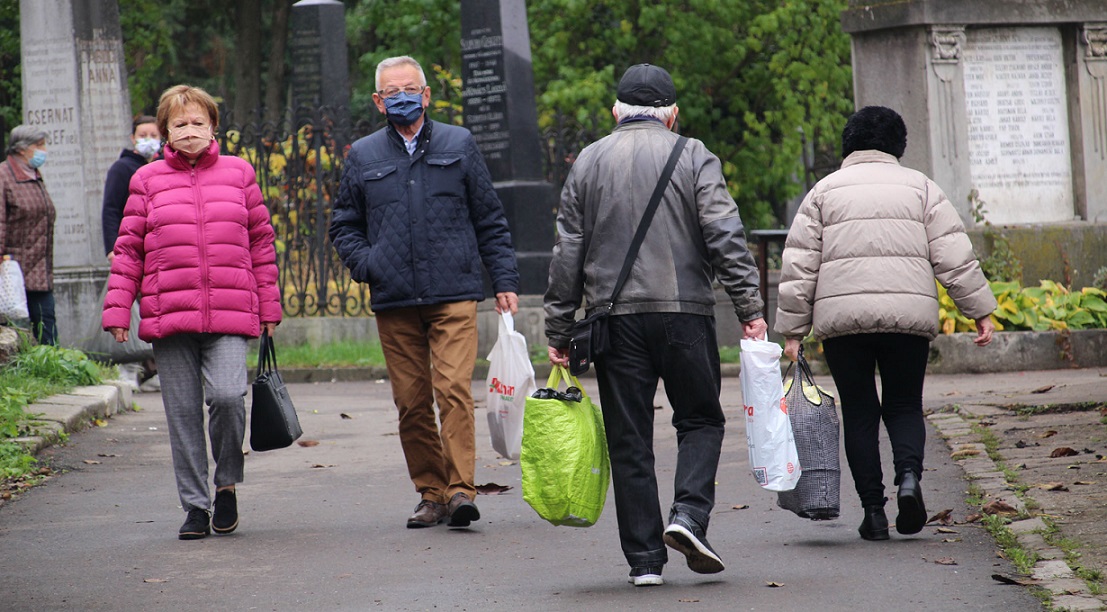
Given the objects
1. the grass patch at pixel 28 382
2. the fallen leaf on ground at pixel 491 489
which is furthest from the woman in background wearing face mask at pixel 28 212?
the fallen leaf on ground at pixel 491 489

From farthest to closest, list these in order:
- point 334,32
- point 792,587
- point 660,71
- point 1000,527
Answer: point 334,32
point 1000,527
point 660,71
point 792,587

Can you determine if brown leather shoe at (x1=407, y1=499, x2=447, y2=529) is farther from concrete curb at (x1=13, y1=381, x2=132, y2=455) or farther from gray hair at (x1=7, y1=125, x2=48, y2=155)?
gray hair at (x1=7, y1=125, x2=48, y2=155)

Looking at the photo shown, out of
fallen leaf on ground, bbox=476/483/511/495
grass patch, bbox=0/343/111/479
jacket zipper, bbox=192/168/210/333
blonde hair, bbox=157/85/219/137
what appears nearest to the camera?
jacket zipper, bbox=192/168/210/333

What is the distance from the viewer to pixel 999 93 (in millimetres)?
13836

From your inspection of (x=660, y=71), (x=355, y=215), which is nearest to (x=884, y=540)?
(x=660, y=71)

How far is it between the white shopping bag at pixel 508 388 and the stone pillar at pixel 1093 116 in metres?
8.33

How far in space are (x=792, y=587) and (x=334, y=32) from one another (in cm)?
1976

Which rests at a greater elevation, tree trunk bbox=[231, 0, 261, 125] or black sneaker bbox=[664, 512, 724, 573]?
tree trunk bbox=[231, 0, 261, 125]

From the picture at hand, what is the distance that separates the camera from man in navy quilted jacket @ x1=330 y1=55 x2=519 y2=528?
23.2ft

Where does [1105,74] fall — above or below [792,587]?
above

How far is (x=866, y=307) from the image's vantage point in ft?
20.8

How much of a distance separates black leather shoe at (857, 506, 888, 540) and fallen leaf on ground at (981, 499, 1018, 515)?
518 millimetres

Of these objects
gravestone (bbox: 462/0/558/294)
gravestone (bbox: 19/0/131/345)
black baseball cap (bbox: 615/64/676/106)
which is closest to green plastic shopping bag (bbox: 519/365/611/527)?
black baseball cap (bbox: 615/64/676/106)

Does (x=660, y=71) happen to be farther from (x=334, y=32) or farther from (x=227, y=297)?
(x=334, y=32)
